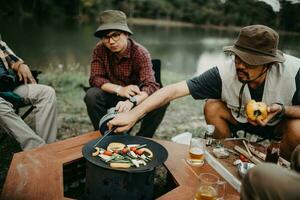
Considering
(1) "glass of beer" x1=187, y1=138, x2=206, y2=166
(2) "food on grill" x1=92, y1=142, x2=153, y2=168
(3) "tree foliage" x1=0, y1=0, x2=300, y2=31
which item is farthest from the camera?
(3) "tree foliage" x1=0, y1=0, x2=300, y2=31

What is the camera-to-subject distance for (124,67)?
3887 millimetres

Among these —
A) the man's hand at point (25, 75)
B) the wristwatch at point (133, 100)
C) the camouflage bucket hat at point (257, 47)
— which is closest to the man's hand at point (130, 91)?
the wristwatch at point (133, 100)

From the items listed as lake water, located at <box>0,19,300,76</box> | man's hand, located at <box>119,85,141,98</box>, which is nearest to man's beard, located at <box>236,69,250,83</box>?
man's hand, located at <box>119,85,141,98</box>

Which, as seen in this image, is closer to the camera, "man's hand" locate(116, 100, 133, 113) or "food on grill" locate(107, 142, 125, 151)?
"food on grill" locate(107, 142, 125, 151)

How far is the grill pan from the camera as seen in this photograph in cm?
203

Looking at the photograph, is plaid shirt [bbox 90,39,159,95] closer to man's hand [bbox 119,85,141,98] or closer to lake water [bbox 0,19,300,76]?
man's hand [bbox 119,85,141,98]

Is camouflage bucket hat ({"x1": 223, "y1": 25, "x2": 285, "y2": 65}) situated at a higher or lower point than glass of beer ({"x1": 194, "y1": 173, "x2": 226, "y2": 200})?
higher

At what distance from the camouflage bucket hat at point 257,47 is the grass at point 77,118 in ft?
6.82

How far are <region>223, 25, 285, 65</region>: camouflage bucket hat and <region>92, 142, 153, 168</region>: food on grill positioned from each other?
1080mm

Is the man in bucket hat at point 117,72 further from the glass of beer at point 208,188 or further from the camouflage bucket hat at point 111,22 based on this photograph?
the glass of beer at point 208,188

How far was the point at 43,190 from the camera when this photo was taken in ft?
6.55

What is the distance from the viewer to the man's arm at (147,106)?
2613 millimetres

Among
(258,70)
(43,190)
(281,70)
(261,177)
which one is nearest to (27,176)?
(43,190)

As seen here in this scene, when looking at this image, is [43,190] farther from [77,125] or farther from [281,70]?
[77,125]
